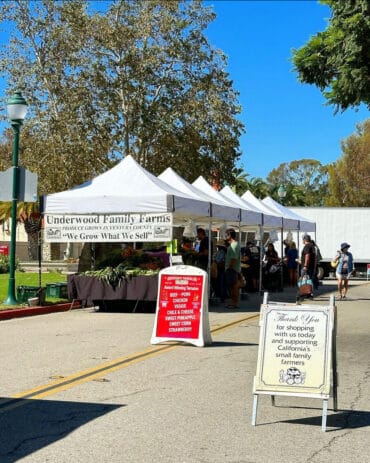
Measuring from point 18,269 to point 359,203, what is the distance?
38238mm

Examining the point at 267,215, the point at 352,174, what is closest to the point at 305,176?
the point at 352,174

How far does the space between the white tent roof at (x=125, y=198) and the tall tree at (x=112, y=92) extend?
1646cm

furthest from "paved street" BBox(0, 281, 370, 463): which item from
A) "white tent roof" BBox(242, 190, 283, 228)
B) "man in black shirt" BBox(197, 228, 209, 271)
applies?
"white tent roof" BBox(242, 190, 283, 228)

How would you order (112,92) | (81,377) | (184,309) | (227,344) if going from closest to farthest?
1. (81,377)
2. (184,309)
3. (227,344)
4. (112,92)

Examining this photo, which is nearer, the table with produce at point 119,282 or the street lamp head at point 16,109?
the table with produce at point 119,282

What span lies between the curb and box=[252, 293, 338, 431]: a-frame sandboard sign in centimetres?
956

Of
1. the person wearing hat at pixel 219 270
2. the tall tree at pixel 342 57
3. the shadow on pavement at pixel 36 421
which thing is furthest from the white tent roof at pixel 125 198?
the shadow on pavement at pixel 36 421

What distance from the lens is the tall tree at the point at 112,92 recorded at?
34094 mm

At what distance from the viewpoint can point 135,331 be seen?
13.1m

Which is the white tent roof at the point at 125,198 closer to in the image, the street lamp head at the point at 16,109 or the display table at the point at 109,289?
the display table at the point at 109,289

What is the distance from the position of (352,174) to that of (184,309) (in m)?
55.0

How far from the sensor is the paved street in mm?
5445

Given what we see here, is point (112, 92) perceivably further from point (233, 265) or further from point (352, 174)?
point (352, 174)

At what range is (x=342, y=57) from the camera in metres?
14.6
